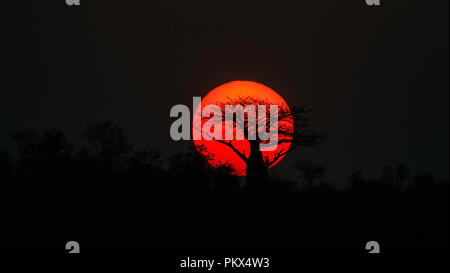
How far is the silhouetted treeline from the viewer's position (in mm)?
9984

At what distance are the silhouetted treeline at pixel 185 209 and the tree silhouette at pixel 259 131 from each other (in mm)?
763

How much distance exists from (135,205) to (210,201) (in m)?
1.83

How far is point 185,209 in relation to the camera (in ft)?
36.3

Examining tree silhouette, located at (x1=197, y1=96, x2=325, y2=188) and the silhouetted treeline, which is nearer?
the silhouetted treeline

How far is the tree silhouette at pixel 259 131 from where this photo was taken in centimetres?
1475

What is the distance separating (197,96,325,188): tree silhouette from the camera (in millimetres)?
14750

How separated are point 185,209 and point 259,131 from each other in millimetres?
4510

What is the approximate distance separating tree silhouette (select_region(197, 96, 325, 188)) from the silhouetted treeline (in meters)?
0.76
